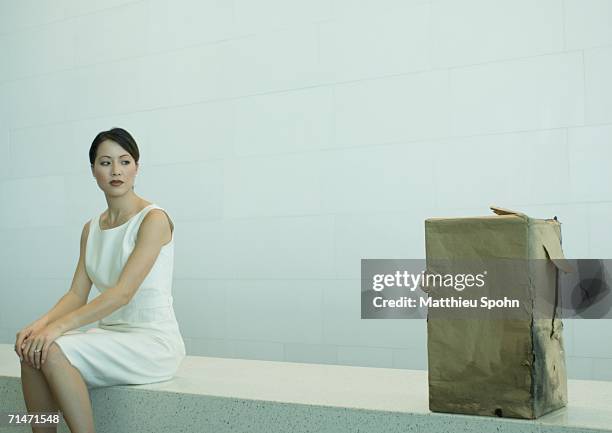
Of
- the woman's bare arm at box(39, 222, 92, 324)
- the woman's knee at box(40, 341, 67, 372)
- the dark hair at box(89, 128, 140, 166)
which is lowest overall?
the woman's knee at box(40, 341, 67, 372)

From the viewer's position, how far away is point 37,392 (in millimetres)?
2727

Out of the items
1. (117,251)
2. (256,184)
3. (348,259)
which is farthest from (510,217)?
(256,184)

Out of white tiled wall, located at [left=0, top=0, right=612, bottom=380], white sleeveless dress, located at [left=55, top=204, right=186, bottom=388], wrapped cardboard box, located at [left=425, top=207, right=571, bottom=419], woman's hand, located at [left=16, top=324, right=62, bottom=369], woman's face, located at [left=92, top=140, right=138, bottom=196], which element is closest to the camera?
wrapped cardboard box, located at [left=425, top=207, right=571, bottom=419]

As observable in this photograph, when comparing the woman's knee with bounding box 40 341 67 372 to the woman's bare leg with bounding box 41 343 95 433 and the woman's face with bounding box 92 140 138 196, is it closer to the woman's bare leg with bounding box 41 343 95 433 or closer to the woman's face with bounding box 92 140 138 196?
the woman's bare leg with bounding box 41 343 95 433

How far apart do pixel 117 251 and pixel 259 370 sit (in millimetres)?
750

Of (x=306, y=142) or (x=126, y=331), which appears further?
(x=306, y=142)

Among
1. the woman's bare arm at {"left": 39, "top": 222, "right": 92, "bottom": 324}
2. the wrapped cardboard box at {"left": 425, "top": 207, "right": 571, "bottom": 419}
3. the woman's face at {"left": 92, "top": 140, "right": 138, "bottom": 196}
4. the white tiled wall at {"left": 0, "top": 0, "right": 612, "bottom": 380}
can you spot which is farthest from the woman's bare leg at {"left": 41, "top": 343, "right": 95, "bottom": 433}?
the white tiled wall at {"left": 0, "top": 0, "right": 612, "bottom": 380}

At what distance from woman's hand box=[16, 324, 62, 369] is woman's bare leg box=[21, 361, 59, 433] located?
1.9 inches

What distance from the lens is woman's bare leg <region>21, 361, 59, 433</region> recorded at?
2.71m

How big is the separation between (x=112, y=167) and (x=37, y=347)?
79cm

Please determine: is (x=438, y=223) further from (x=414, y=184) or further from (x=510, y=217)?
(x=414, y=184)

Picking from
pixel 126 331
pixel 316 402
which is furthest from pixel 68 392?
pixel 316 402

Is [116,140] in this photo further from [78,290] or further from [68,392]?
[68,392]

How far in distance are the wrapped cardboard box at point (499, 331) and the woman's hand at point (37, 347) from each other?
127 cm
